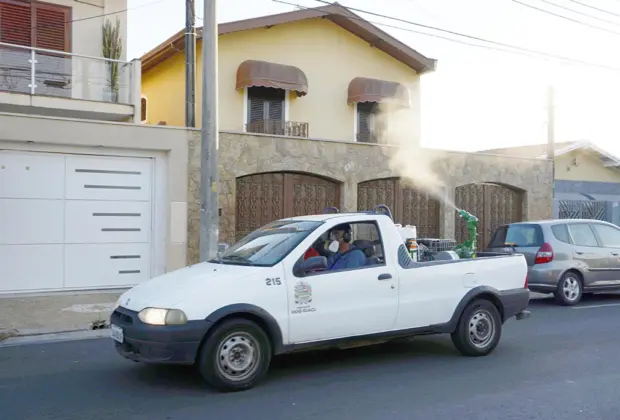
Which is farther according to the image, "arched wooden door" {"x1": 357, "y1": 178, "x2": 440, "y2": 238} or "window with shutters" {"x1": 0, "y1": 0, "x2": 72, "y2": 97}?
"arched wooden door" {"x1": 357, "y1": 178, "x2": 440, "y2": 238}

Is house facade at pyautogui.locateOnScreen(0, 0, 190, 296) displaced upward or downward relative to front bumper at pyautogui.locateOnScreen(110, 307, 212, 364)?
upward

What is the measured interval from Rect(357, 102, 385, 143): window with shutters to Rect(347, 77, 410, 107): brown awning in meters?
0.67

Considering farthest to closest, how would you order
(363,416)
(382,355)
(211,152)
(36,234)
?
1. (36,234)
2. (211,152)
3. (382,355)
4. (363,416)

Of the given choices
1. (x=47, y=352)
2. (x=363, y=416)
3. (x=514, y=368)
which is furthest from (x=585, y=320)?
(x=47, y=352)

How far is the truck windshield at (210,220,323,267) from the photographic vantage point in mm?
6746

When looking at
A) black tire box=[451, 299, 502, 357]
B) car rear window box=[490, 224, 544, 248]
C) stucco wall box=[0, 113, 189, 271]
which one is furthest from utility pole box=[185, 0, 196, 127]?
black tire box=[451, 299, 502, 357]

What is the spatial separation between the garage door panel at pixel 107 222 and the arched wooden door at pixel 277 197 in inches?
86.7

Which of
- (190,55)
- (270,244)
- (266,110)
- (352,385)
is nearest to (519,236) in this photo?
(270,244)

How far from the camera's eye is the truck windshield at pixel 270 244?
6.75m

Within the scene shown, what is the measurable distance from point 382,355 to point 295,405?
7.31 feet

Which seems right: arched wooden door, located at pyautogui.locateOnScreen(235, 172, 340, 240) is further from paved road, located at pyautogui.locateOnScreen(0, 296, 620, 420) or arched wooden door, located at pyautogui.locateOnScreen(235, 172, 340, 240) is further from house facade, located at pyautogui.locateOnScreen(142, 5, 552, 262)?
paved road, located at pyautogui.locateOnScreen(0, 296, 620, 420)

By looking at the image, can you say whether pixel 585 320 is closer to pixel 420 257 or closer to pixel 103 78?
pixel 420 257

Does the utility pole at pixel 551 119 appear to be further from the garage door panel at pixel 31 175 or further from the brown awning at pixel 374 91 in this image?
the garage door panel at pixel 31 175

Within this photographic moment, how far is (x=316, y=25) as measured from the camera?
19.6 m
